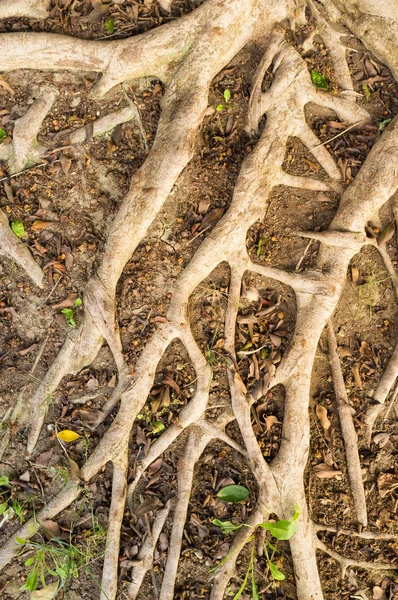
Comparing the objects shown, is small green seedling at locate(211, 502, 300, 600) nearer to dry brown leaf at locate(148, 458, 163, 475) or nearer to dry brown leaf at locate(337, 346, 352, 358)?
dry brown leaf at locate(148, 458, 163, 475)

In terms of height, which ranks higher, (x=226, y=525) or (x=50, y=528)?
(x=50, y=528)

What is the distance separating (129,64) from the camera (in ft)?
10.3

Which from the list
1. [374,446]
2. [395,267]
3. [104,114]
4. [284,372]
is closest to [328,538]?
[374,446]

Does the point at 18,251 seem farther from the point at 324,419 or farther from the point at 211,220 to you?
the point at 324,419

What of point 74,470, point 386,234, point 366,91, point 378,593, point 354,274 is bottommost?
point 378,593

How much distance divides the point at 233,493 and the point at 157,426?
61 centimetres

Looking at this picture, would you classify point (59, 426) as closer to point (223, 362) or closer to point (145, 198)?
point (223, 362)

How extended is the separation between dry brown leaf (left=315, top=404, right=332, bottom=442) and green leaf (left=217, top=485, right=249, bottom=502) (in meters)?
0.62

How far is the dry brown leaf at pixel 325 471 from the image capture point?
3.23 meters

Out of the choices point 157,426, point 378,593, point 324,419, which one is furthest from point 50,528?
point 378,593

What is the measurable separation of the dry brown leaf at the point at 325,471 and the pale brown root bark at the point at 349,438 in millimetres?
94

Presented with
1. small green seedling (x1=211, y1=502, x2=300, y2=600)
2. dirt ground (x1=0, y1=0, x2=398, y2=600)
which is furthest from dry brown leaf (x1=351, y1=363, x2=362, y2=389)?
small green seedling (x1=211, y1=502, x2=300, y2=600)

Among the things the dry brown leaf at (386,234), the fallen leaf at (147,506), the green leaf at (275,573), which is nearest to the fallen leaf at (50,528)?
the fallen leaf at (147,506)

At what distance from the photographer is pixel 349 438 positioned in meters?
3.23
